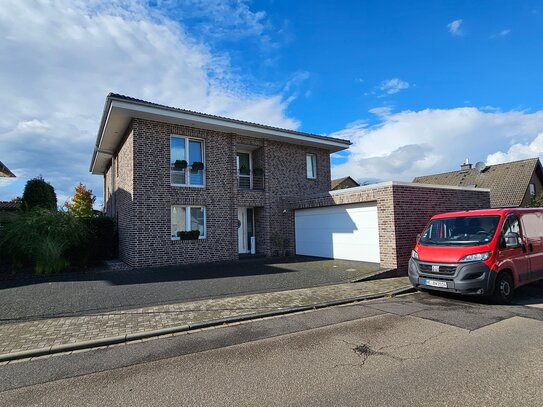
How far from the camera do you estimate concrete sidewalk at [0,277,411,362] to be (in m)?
4.96

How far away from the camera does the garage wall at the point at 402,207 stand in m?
10.9

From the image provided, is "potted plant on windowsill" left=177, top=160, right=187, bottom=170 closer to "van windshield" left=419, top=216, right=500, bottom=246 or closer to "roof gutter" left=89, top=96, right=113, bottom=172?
"roof gutter" left=89, top=96, right=113, bottom=172

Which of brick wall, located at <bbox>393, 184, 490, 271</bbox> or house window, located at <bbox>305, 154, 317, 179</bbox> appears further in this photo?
house window, located at <bbox>305, 154, 317, 179</bbox>

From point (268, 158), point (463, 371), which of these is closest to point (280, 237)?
point (268, 158)

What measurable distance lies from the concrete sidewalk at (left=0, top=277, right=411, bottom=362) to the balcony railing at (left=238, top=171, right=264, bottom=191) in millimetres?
8219

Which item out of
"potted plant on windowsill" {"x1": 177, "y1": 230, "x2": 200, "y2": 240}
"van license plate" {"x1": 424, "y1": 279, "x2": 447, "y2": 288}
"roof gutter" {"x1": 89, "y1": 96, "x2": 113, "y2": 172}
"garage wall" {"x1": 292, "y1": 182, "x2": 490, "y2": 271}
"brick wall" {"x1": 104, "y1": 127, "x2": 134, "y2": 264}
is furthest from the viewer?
"potted plant on windowsill" {"x1": 177, "y1": 230, "x2": 200, "y2": 240}

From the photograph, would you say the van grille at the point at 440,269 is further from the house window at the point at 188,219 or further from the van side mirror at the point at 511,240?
Result: the house window at the point at 188,219

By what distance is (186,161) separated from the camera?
1375 cm

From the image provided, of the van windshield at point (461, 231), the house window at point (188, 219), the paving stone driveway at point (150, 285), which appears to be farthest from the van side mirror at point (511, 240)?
the house window at point (188, 219)

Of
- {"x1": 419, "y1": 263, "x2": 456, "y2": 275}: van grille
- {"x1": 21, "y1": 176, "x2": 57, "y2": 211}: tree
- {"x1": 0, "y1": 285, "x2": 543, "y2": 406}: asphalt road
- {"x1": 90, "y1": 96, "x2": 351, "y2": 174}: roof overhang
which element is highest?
{"x1": 90, "y1": 96, "x2": 351, "y2": 174}: roof overhang

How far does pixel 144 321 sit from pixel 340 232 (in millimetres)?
A: 9160

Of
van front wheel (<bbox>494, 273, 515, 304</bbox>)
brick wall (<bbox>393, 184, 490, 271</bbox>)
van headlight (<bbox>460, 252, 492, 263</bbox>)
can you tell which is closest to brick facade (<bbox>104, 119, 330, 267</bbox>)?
brick wall (<bbox>393, 184, 490, 271</bbox>)

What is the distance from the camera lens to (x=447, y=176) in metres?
32.8

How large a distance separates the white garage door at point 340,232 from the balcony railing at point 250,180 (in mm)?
2198
